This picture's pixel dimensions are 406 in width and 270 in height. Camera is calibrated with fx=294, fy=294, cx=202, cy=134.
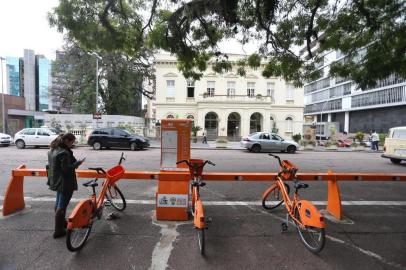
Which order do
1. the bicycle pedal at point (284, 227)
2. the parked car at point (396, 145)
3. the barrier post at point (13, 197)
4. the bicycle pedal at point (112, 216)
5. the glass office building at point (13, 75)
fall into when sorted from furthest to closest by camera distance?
the glass office building at point (13, 75), the parked car at point (396, 145), the barrier post at point (13, 197), the bicycle pedal at point (112, 216), the bicycle pedal at point (284, 227)

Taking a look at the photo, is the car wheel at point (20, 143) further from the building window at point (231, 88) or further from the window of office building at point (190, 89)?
the building window at point (231, 88)

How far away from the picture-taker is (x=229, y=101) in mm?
38250

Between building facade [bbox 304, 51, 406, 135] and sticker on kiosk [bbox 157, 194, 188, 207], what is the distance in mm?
40798

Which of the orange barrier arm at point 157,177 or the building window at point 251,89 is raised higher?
the building window at point 251,89

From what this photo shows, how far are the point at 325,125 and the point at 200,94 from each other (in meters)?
19.1

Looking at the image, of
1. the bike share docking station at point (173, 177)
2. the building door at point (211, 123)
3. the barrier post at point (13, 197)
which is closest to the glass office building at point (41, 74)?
the building door at point (211, 123)

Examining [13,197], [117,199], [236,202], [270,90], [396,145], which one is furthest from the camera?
[270,90]

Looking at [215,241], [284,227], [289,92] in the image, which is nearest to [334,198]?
[284,227]

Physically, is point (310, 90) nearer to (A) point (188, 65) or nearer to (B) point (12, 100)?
(B) point (12, 100)

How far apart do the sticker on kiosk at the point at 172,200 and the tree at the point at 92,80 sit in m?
33.5

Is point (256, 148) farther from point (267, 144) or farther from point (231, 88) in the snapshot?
point (231, 88)

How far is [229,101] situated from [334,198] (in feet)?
108

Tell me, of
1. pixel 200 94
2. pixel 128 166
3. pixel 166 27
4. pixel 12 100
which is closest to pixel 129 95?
pixel 200 94

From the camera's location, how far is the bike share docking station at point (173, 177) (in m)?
5.29
